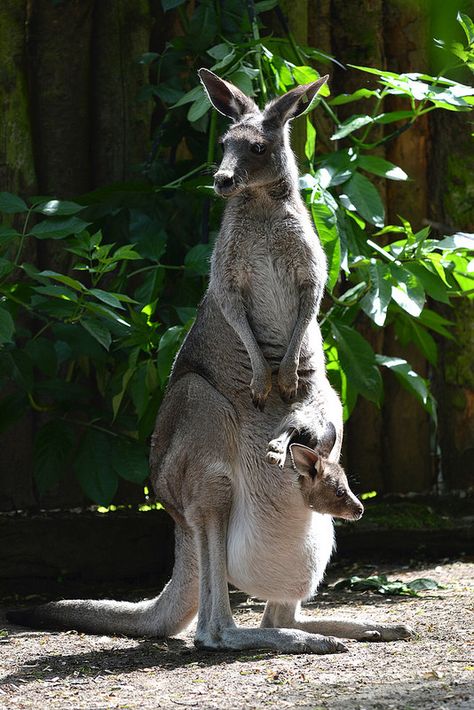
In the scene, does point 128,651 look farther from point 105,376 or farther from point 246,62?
point 246,62

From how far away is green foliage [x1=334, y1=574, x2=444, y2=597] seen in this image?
474cm

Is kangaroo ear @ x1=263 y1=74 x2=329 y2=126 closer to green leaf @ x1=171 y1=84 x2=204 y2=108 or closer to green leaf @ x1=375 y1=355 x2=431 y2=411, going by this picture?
green leaf @ x1=171 y1=84 x2=204 y2=108

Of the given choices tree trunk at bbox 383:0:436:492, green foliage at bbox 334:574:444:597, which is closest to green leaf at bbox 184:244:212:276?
tree trunk at bbox 383:0:436:492

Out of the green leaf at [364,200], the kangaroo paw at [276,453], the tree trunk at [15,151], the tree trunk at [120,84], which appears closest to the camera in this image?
the kangaroo paw at [276,453]

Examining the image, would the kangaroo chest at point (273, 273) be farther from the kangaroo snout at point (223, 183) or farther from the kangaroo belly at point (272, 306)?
the kangaroo snout at point (223, 183)

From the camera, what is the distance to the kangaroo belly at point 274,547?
3771mm

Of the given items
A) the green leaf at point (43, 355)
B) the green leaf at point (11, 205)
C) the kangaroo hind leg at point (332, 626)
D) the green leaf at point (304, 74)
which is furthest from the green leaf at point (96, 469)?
the green leaf at point (304, 74)

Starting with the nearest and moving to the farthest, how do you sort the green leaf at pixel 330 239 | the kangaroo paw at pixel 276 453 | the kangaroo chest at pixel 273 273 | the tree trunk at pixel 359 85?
the kangaroo paw at pixel 276 453
the kangaroo chest at pixel 273 273
the green leaf at pixel 330 239
the tree trunk at pixel 359 85

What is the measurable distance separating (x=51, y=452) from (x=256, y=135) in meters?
1.78

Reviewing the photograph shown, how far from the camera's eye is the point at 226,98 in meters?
4.09

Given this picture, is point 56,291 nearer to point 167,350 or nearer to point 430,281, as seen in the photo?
point 167,350

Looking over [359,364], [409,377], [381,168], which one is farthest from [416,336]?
[381,168]

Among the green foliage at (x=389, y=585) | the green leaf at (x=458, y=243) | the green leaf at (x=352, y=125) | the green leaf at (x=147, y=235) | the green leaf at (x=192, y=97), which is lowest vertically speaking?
the green foliage at (x=389, y=585)

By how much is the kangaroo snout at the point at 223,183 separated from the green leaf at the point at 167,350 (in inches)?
35.3
